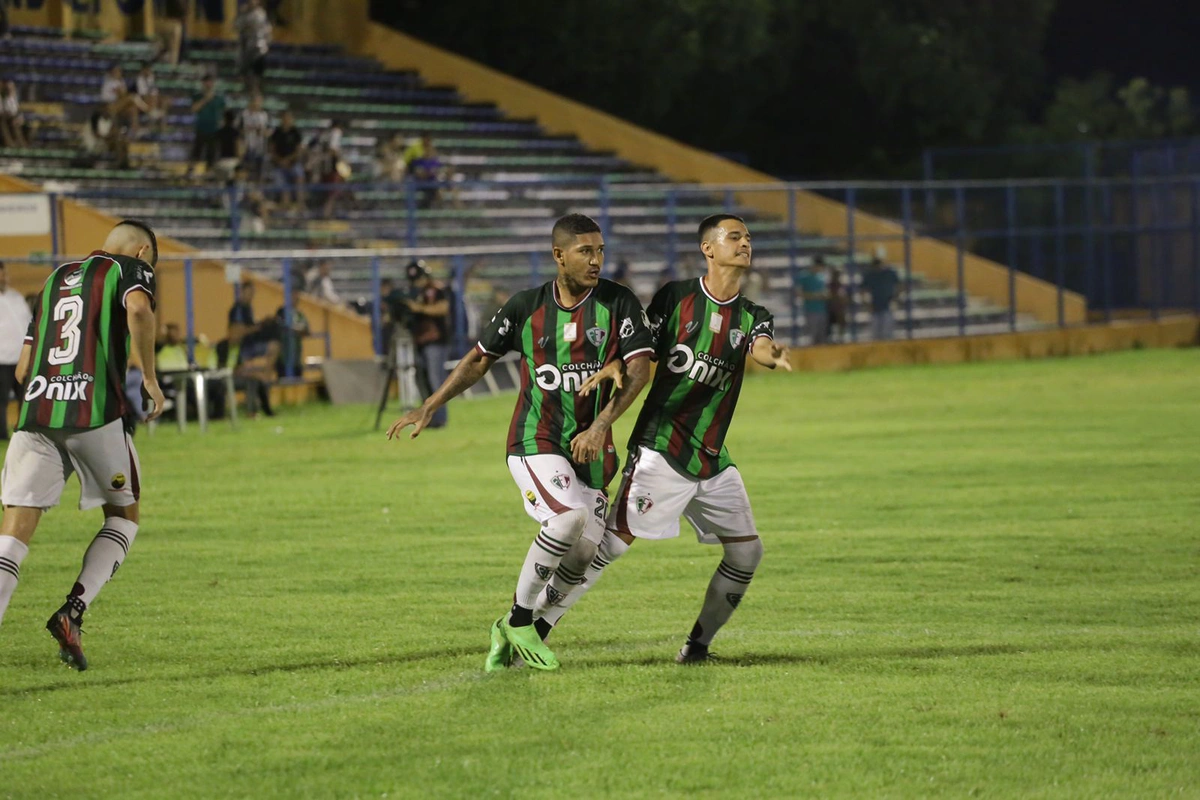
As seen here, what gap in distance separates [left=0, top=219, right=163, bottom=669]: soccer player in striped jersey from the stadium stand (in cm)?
1614

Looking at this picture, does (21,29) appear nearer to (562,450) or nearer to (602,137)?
(602,137)

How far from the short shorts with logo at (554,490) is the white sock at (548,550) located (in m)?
0.04

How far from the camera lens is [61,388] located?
24.0 ft

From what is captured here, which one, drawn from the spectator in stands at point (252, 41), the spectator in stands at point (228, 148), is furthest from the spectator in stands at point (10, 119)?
the spectator in stands at point (252, 41)

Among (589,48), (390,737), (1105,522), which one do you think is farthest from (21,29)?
(390,737)

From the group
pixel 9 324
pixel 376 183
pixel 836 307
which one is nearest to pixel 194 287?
pixel 9 324

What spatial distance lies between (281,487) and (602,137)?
23.2 meters

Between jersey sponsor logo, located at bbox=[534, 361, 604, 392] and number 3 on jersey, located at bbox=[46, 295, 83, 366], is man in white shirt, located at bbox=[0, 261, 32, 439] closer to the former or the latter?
number 3 on jersey, located at bbox=[46, 295, 83, 366]

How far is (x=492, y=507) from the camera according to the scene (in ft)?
42.9

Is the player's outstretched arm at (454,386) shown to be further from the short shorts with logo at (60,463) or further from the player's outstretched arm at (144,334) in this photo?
the short shorts with logo at (60,463)

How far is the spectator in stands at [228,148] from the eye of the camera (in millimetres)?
28125

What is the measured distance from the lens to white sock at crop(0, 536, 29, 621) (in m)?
7.04

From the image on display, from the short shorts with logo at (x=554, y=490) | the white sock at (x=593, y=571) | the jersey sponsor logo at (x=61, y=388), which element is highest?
the jersey sponsor logo at (x=61, y=388)

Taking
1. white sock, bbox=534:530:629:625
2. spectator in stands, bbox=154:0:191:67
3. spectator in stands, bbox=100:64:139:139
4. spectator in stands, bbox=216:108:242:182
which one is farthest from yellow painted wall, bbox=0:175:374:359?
white sock, bbox=534:530:629:625
